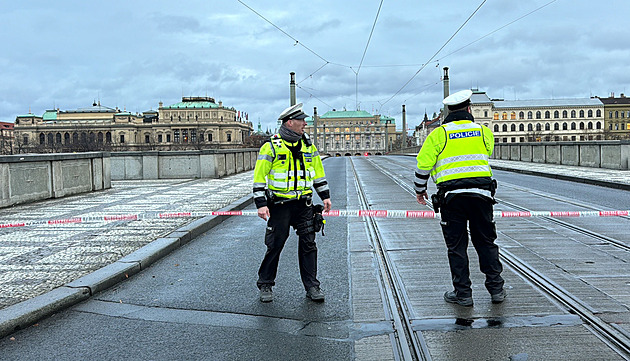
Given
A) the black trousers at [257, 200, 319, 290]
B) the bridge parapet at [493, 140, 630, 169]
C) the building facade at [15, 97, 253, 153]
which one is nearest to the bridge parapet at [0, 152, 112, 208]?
the black trousers at [257, 200, 319, 290]

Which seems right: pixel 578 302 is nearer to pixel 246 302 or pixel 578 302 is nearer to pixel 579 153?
pixel 246 302

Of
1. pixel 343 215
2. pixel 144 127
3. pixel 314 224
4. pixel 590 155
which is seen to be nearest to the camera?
pixel 314 224

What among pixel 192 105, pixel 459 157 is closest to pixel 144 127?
pixel 192 105

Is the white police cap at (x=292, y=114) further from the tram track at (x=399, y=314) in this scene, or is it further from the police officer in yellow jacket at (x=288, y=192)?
the tram track at (x=399, y=314)

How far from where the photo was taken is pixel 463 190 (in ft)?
17.0

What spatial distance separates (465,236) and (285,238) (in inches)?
66.4

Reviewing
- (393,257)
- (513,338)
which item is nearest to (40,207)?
(393,257)

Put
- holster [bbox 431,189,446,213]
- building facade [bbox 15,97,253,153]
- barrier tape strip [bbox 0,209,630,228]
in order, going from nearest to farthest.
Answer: holster [bbox 431,189,446,213]
barrier tape strip [bbox 0,209,630,228]
building facade [bbox 15,97,253,153]

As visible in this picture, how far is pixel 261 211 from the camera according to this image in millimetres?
5359

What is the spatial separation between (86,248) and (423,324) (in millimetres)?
5118

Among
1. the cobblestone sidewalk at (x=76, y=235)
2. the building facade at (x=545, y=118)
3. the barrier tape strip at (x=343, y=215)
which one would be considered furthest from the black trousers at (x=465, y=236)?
the building facade at (x=545, y=118)

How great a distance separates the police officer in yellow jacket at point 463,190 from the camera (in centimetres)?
520

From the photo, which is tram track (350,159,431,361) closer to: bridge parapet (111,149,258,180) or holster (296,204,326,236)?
holster (296,204,326,236)

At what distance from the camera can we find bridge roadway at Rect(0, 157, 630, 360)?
4.36 meters
